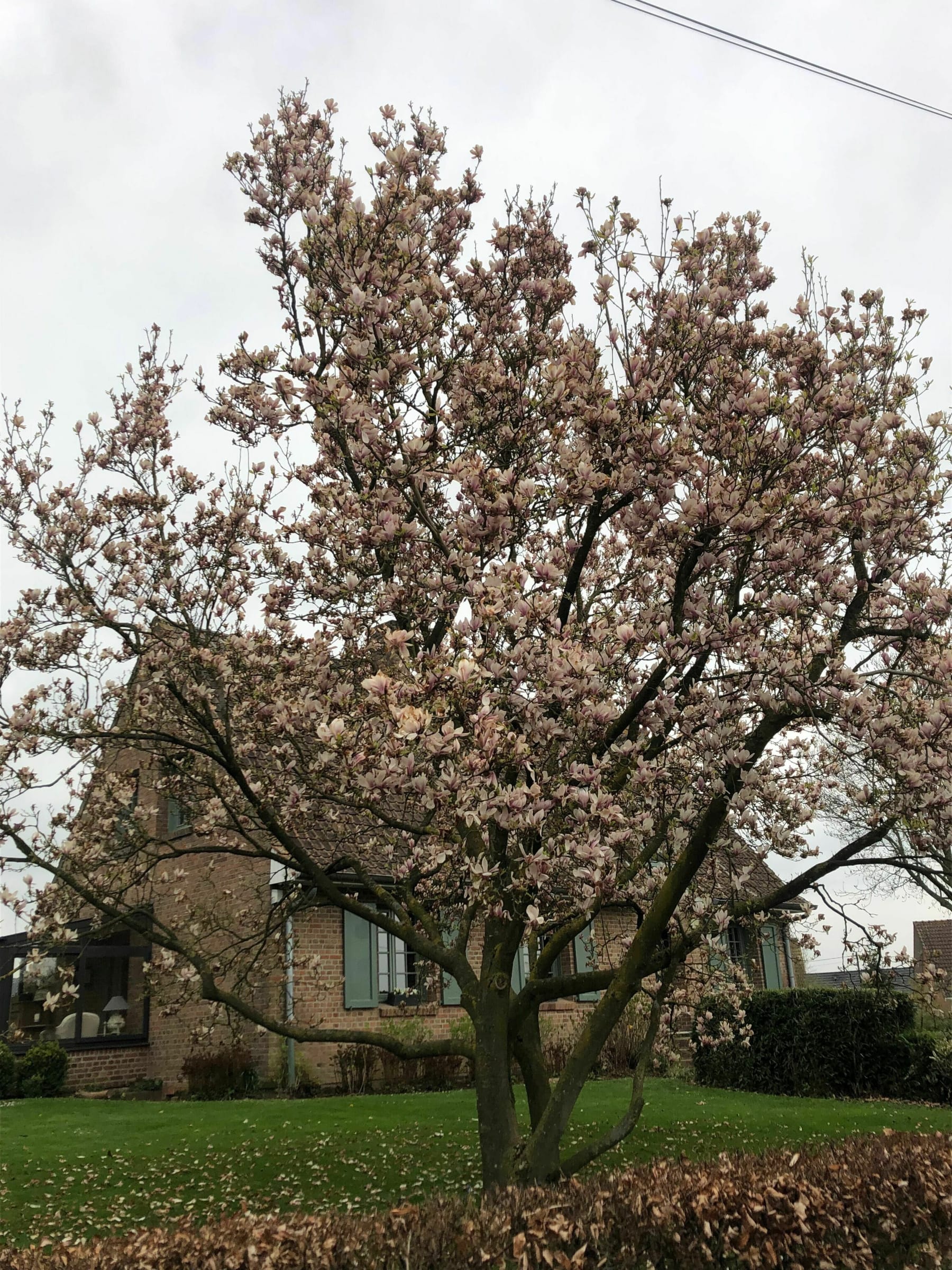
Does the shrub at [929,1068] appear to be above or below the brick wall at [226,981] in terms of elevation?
below

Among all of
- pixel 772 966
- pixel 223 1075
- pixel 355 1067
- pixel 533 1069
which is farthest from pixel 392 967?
pixel 772 966

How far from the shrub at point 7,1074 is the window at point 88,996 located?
983 millimetres

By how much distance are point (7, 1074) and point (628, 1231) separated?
13.8 metres

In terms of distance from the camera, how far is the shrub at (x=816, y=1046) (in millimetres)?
15148

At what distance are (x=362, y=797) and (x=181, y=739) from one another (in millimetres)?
3148

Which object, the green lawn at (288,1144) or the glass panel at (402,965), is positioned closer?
the green lawn at (288,1144)

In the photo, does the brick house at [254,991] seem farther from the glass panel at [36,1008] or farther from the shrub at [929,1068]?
the shrub at [929,1068]

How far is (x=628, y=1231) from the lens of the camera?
13.7 feet

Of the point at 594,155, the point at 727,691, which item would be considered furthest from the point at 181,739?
the point at 594,155

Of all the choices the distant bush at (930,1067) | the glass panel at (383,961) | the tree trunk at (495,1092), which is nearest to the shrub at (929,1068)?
the distant bush at (930,1067)

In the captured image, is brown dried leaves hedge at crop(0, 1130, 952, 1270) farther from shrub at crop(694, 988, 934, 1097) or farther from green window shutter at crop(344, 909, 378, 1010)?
green window shutter at crop(344, 909, 378, 1010)

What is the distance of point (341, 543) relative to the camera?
719 centimetres

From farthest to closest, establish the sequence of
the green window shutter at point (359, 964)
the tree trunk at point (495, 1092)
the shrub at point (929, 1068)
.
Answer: the green window shutter at point (359, 964), the shrub at point (929, 1068), the tree trunk at point (495, 1092)

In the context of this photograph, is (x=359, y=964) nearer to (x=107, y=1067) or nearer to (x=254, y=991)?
(x=254, y=991)
